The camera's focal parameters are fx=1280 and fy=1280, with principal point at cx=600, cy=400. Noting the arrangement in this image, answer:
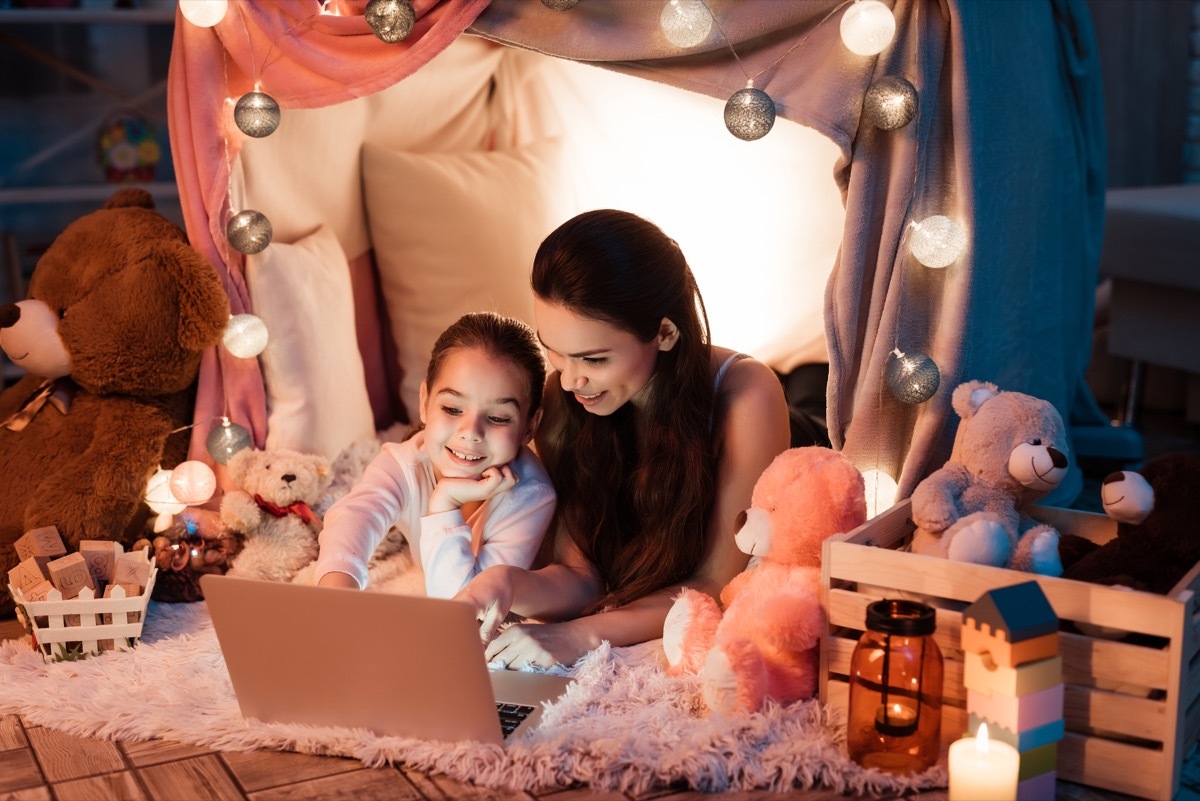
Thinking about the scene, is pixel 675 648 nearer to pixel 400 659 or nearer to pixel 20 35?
pixel 400 659

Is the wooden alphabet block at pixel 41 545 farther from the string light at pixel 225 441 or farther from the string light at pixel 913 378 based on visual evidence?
the string light at pixel 913 378

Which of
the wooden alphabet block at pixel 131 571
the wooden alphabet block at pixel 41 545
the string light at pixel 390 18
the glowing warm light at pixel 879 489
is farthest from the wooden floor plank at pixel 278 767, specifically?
the string light at pixel 390 18

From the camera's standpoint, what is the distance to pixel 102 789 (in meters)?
1.45

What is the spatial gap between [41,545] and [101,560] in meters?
0.10

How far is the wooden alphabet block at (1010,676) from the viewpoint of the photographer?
52.7 inches

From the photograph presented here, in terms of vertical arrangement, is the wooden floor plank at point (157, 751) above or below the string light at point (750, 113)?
below

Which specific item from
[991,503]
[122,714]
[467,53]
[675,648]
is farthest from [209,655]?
[467,53]

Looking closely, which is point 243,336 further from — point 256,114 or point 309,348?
point 256,114

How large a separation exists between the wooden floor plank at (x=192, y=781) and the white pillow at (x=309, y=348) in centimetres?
78

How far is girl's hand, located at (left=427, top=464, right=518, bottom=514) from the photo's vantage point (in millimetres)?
1816

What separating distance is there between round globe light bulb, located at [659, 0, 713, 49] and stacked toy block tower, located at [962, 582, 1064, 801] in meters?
0.89

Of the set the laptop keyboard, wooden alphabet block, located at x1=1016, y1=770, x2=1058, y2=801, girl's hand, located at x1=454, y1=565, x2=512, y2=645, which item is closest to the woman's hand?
girl's hand, located at x1=454, y1=565, x2=512, y2=645

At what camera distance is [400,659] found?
4.83 feet

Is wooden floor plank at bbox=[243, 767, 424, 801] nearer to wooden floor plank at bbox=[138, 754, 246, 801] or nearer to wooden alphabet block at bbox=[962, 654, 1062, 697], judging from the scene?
wooden floor plank at bbox=[138, 754, 246, 801]
